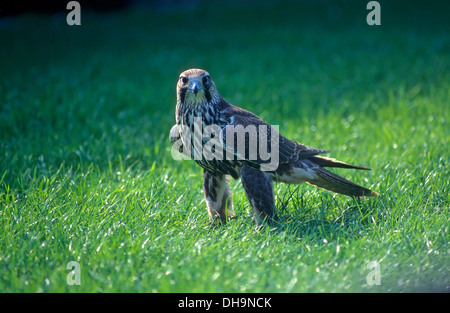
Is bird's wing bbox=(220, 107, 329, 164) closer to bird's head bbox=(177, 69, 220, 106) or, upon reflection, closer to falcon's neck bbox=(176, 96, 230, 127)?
falcon's neck bbox=(176, 96, 230, 127)

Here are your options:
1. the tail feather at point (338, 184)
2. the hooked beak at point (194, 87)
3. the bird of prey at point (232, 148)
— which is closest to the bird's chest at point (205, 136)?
the bird of prey at point (232, 148)

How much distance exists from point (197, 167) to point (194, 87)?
1.77 m

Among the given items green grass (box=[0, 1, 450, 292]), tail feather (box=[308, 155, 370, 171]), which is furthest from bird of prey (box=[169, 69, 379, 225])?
green grass (box=[0, 1, 450, 292])

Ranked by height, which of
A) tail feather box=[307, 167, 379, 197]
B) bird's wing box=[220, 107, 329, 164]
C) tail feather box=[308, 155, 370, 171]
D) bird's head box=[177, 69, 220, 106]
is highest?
bird's head box=[177, 69, 220, 106]

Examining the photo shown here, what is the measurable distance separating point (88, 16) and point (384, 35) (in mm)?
6615

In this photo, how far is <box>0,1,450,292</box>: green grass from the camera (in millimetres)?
3291

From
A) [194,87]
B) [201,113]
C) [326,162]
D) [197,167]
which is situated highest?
[194,87]

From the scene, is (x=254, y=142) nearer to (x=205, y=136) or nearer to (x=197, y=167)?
(x=205, y=136)

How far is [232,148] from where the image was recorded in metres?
3.82

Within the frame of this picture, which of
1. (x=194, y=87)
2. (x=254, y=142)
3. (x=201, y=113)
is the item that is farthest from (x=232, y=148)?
(x=194, y=87)

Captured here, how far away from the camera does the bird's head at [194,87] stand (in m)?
3.85

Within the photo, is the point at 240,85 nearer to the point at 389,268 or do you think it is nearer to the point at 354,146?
the point at 354,146

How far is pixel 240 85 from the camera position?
314 inches

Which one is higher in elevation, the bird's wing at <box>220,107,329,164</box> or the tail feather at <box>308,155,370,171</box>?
the bird's wing at <box>220,107,329,164</box>
